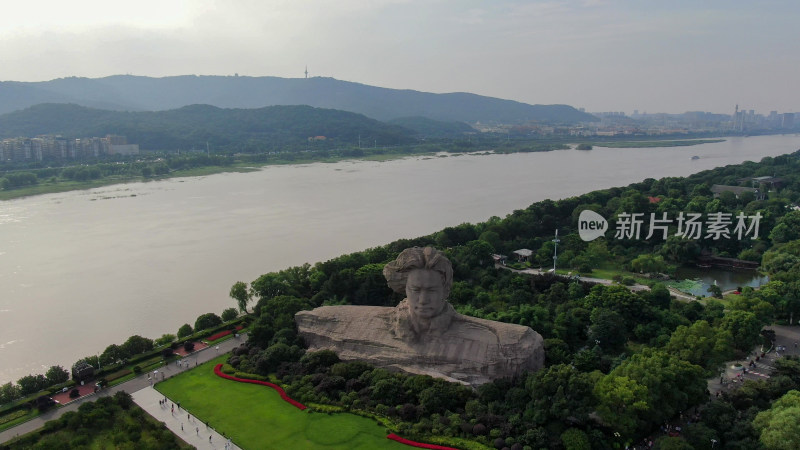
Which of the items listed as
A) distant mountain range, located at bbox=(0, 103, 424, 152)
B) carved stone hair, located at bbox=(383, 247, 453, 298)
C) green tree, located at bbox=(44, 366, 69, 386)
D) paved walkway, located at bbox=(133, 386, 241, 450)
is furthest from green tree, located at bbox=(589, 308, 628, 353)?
distant mountain range, located at bbox=(0, 103, 424, 152)

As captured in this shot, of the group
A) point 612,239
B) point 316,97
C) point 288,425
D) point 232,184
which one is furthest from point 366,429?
point 316,97

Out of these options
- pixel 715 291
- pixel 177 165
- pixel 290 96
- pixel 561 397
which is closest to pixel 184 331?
pixel 561 397

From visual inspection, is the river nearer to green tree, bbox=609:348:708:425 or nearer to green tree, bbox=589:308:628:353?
green tree, bbox=589:308:628:353

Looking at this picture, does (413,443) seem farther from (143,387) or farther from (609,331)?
(143,387)

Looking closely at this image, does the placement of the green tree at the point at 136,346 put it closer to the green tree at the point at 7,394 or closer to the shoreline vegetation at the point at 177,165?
the green tree at the point at 7,394

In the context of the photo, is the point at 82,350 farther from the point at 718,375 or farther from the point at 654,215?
the point at 654,215

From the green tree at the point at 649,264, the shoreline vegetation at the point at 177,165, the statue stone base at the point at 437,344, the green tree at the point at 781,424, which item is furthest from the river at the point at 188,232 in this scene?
the green tree at the point at 781,424
